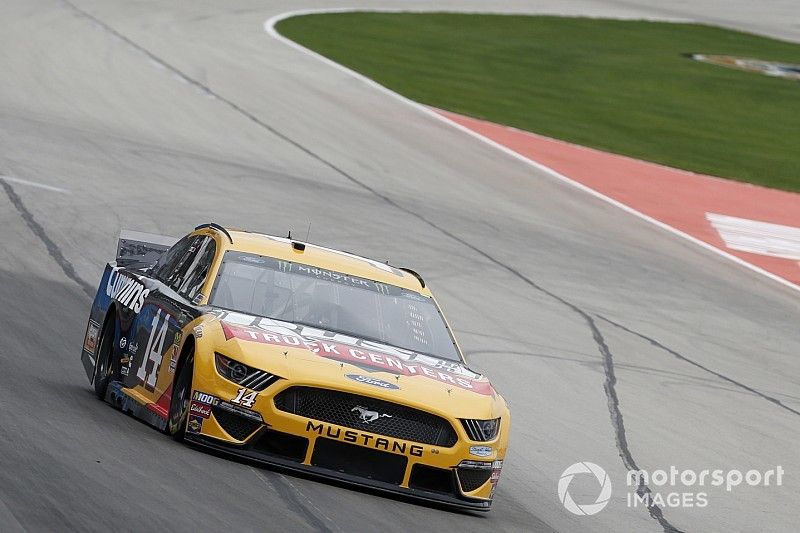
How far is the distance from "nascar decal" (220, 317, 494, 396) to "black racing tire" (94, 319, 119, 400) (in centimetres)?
158

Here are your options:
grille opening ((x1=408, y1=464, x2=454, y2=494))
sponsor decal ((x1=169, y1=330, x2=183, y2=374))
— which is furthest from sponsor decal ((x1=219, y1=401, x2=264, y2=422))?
grille opening ((x1=408, y1=464, x2=454, y2=494))

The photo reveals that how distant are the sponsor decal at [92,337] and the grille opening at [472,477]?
318cm

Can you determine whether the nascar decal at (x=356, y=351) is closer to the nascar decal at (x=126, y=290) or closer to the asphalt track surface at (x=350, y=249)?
the asphalt track surface at (x=350, y=249)

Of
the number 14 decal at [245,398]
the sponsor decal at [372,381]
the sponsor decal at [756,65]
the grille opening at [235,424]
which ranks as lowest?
the sponsor decal at [756,65]

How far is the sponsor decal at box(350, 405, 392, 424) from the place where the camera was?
781cm

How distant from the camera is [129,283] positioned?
996 cm

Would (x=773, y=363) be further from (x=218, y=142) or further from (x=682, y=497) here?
(x=218, y=142)

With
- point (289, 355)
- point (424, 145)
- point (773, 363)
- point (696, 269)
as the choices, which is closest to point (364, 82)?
point (424, 145)

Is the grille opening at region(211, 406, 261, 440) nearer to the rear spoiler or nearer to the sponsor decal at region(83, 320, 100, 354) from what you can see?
the sponsor decal at region(83, 320, 100, 354)

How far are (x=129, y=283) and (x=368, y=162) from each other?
A: 1273 centimetres

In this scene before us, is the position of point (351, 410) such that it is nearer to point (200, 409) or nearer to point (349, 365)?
point (349, 365)

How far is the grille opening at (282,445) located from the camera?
25.4ft

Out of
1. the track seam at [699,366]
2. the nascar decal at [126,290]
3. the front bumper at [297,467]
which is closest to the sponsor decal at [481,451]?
the front bumper at [297,467]

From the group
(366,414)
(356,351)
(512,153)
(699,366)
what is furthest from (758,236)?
(366,414)
